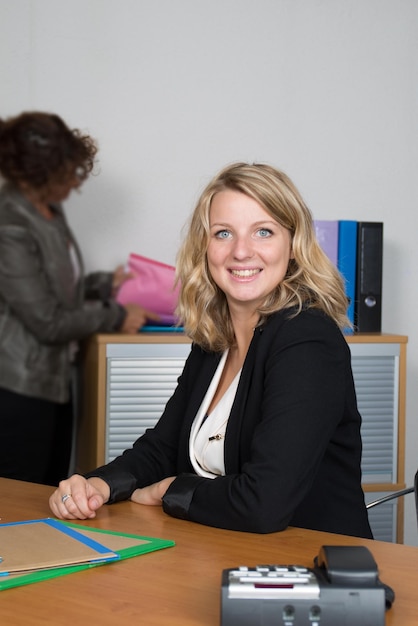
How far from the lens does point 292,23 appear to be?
3.93m

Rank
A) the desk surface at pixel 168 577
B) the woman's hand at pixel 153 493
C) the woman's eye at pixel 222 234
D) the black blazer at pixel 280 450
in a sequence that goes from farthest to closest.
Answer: the woman's eye at pixel 222 234
the woman's hand at pixel 153 493
the black blazer at pixel 280 450
the desk surface at pixel 168 577

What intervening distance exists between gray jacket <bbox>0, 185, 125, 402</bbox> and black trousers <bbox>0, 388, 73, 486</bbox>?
5cm

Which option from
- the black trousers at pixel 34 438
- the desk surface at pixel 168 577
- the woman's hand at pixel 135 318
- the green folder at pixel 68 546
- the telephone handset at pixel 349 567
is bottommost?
the black trousers at pixel 34 438

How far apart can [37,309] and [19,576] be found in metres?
2.20

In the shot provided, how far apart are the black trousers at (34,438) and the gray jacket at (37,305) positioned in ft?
0.16

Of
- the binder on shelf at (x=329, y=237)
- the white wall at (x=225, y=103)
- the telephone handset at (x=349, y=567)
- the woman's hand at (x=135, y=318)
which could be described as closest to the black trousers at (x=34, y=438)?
the woman's hand at (x=135, y=318)

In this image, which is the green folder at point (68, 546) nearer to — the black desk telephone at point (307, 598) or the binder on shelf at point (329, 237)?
the black desk telephone at point (307, 598)

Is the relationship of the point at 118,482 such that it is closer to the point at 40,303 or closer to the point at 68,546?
the point at 68,546

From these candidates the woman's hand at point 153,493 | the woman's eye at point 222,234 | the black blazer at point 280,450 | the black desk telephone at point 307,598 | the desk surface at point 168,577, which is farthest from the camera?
the woman's eye at point 222,234

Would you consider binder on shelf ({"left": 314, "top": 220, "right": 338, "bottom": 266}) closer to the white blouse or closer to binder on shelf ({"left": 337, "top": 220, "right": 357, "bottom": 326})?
binder on shelf ({"left": 337, "top": 220, "right": 357, "bottom": 326})

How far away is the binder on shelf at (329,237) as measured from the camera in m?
3.61

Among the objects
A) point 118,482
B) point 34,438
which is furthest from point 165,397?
point 118,482

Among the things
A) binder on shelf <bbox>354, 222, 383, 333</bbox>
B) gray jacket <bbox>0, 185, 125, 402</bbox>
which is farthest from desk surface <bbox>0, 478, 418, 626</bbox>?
binder on shelf <bbox>354, 222, 383, 333</bbox>

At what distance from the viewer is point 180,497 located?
5.87ft
